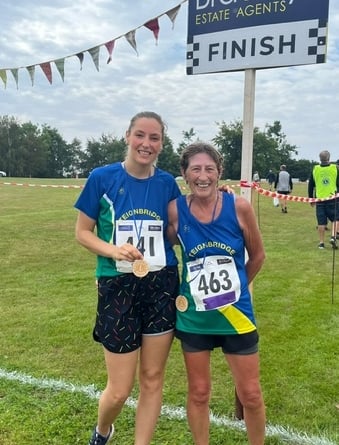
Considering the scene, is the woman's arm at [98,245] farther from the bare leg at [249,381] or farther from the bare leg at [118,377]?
the bare leg at [249,381]

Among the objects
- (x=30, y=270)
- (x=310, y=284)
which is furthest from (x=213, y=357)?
(x=30, y=270)

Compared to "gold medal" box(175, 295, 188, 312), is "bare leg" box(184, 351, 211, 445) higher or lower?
lower

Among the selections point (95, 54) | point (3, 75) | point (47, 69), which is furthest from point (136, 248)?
point (3, 75)

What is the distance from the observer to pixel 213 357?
4.25 metres

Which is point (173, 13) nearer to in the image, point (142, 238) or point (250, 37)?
point (250, 37)

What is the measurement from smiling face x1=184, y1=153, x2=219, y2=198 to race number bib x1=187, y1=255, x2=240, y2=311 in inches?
13.4

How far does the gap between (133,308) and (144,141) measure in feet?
2.85

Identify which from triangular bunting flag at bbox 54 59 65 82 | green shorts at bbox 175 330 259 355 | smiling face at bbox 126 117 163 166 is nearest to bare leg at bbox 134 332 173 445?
green shorts at bbox 175 330 259 355

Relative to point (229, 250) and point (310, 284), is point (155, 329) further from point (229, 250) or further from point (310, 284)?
point (310, 284)

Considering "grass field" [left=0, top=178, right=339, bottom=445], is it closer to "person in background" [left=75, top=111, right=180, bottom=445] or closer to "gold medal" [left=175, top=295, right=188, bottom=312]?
"person in background" [left=75, top=111, right=180, bottom=445]

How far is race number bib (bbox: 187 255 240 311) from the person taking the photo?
2.40m

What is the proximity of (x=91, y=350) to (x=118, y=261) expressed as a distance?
2.22 metres

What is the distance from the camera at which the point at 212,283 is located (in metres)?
2.41

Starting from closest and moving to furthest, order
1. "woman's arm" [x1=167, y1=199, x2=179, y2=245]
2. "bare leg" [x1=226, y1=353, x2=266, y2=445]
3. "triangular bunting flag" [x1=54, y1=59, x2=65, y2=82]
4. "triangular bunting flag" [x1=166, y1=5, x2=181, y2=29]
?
"bare leg" [x1=226, y1=353, x2=266, y2=445] → "woman's arm" [x1=167, y1=199, x2=179, y2=245] → "triangular bunting flag" [x1=166, y1=5, x2=181, y2=29] → "triangular bunting flag" [x1=54, y1=59, x2=65, y2=82]
